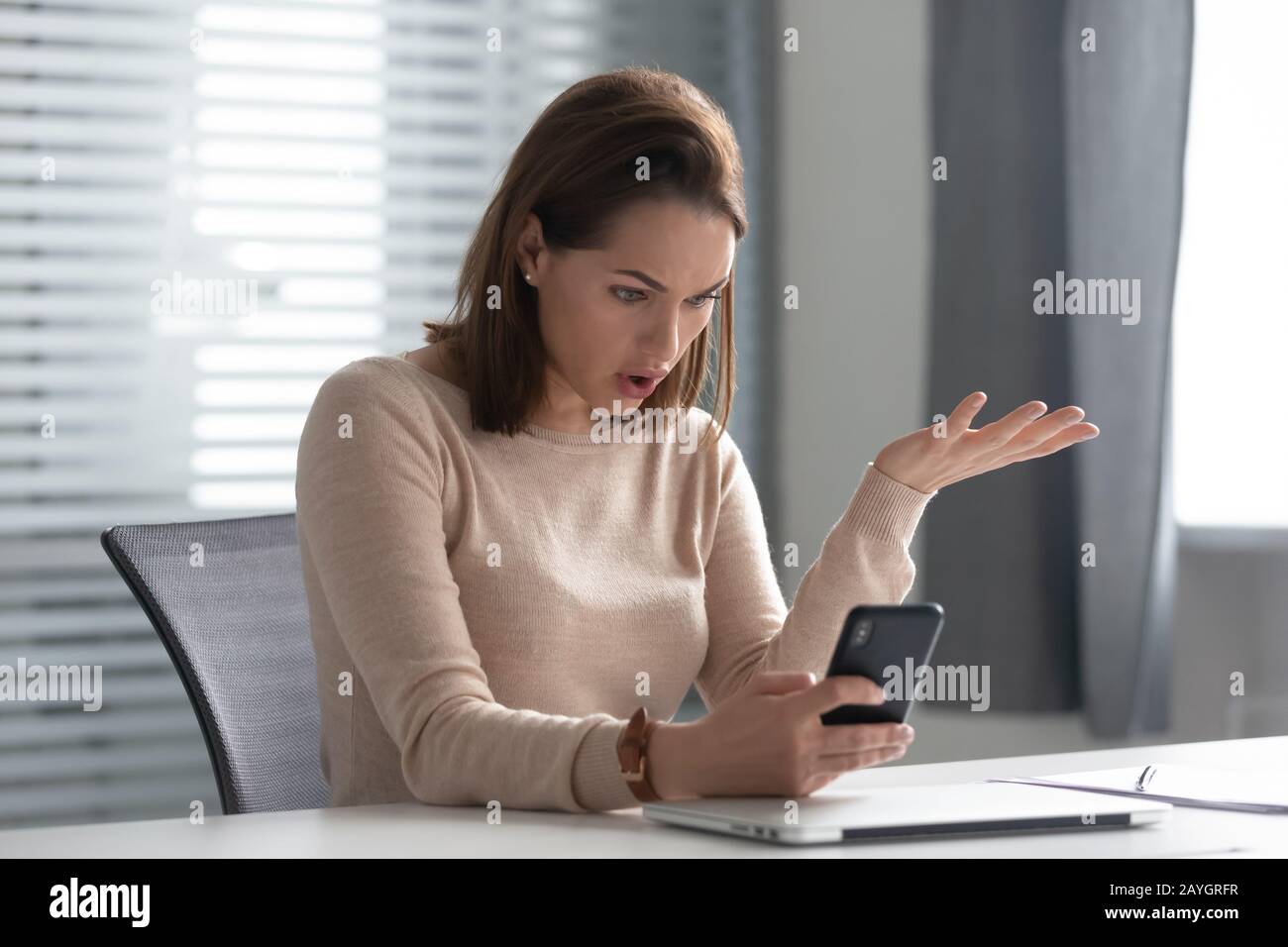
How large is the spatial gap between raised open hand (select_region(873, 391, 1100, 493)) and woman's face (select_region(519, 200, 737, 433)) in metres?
0.24

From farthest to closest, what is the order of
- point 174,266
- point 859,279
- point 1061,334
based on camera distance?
point 859,279 → point 174,266 → point 1061,334

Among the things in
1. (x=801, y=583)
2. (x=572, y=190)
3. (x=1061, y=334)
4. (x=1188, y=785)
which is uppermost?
(x=572, y=190)

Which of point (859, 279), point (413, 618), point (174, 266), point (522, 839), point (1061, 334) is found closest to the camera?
point (522, 839)

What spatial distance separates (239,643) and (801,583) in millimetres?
548

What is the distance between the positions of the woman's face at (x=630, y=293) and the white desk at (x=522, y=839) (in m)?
0.49

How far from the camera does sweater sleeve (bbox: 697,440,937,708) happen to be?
1415 mm

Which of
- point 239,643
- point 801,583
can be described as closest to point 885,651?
point 801,583

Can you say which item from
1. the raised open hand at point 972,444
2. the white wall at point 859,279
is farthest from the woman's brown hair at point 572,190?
the white wall at point 859,279

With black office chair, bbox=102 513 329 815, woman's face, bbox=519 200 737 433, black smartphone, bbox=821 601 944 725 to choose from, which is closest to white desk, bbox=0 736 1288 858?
black smartphone, bbox=821 601 944 725

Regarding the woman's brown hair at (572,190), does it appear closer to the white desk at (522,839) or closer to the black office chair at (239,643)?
the black office chair at (239,643)

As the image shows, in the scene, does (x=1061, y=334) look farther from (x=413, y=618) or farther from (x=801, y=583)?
(x=413, y=618)

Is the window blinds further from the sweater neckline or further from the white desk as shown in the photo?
the white desk

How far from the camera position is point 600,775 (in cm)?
101
